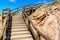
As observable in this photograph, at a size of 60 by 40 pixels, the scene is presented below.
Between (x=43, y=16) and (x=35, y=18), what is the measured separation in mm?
932

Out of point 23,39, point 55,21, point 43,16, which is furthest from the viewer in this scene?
point 43,16

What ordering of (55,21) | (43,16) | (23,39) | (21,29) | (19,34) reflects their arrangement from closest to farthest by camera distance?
(23,39)
(19,34)
(21,29)
(55,21)
(43,16)

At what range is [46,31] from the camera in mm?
11891

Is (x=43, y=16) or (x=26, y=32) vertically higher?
(x=43, y=16)

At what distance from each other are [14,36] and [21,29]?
1.61 meters

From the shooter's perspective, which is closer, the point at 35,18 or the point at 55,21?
the point at 55,21

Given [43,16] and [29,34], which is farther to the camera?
[43,16]

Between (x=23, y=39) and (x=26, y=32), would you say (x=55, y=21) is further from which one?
(x=23, y=39)

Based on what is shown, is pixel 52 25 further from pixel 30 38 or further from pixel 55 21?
pixel 30 38

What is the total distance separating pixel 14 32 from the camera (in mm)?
9523

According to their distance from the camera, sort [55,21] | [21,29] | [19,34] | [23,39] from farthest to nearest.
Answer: [55,21] < [21,29] < [19,34] < [23,39]

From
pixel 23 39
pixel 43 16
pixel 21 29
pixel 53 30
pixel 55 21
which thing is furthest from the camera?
pixel 43 16

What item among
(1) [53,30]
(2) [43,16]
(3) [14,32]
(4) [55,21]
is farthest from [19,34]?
(2) [43,16]

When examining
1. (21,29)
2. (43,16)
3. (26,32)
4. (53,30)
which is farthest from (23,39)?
(43,16)
